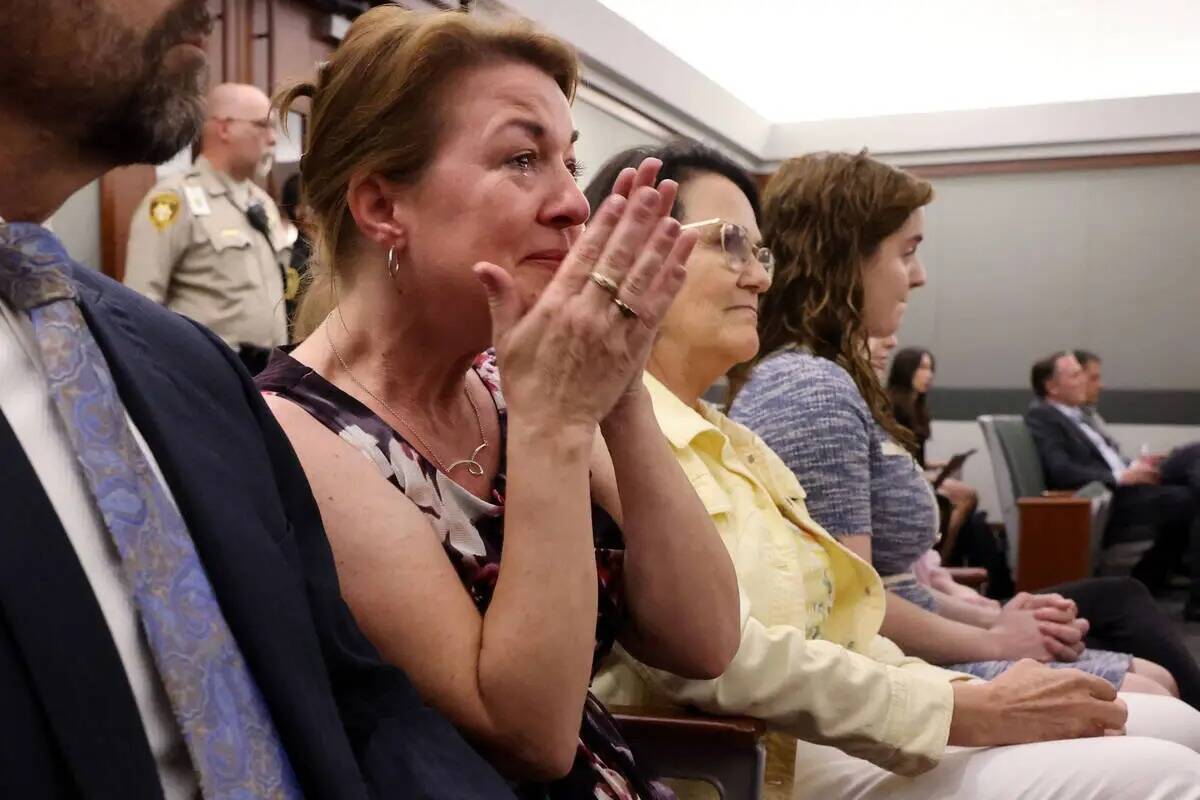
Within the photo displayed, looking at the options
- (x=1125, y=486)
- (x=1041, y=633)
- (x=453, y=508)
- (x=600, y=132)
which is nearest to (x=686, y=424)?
(x=453, y=508)

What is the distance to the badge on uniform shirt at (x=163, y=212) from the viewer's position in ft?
10.8

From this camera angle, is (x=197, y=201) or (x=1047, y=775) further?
(x=197, y=201)

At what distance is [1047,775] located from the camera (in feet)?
4.99

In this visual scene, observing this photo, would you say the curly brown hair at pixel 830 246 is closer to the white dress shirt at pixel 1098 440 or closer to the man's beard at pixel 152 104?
the man's beard at pixel 152 104

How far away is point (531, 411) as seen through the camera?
0.98 metres

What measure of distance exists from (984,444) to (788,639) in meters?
7.14

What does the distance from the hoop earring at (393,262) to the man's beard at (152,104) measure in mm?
295

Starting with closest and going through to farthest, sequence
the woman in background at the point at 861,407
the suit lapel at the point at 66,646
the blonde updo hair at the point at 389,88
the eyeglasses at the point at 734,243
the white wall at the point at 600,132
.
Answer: the suit lapel at the point at 66,646, the blonde updo hair at the point at 389,88, the eyeglasses at the point at 734,243, the woman in background at the point at 861,407, the white wall at the point at 600,132

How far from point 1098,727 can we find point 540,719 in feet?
3.35

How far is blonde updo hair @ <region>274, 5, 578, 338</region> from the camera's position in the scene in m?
1.10

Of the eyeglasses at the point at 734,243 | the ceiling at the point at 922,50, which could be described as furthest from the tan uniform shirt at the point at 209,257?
the ceiling at the point at 922,50

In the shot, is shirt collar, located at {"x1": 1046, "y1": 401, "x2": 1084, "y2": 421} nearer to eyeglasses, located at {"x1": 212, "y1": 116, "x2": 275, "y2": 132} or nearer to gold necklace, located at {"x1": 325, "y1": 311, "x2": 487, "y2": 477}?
eyeglasses, located at {"x1": 212, "y1": 116, "x2": 275, "y2": 132}

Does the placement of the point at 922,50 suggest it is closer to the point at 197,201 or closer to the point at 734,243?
the point at 197,201

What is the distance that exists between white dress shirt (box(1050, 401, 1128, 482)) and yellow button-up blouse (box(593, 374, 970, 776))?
510 centimetres
